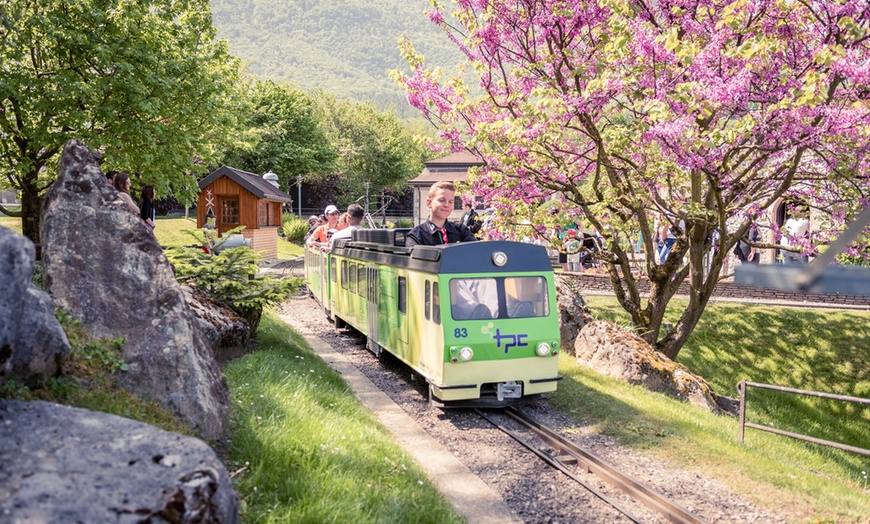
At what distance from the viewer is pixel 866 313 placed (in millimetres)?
20422

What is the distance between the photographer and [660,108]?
1021 centimetres

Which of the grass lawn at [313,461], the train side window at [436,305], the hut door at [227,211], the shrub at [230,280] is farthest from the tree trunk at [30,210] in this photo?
the hut door at [227,211]

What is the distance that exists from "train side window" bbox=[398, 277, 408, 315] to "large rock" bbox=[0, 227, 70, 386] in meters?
6.14

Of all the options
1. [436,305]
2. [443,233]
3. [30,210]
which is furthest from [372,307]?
[30,210]

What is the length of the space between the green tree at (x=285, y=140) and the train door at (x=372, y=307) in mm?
49143

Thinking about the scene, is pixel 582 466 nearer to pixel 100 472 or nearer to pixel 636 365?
pixel 636 365

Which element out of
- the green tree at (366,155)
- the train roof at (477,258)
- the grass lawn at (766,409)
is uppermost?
the green tree at (366,155)

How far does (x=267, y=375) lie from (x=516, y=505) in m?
3.67

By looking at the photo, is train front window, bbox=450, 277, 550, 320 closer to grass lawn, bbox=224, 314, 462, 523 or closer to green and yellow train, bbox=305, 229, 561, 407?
green and yellow train, bbox=305, 229, 561, 407

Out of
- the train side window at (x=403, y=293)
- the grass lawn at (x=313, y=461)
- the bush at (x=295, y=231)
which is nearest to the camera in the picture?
the grass lawn at (x=313, y=461)

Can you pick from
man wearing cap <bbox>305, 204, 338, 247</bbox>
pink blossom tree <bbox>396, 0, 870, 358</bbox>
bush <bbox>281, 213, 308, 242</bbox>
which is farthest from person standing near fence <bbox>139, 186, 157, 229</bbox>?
bush <bbox>281, 213, 308, 242</bbox>

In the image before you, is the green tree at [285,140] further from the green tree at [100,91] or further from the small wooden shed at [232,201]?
the green tree at [100,91]

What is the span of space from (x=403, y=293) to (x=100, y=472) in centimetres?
744

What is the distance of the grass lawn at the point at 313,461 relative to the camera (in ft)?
18.4
